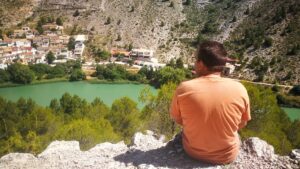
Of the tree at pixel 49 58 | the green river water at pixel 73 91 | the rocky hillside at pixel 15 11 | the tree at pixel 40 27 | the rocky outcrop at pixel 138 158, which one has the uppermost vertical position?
the rocky hillside at pixel 15 11

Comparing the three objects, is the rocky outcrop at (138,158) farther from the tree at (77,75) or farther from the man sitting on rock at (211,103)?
the tree at (77,75)

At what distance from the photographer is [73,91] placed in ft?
178

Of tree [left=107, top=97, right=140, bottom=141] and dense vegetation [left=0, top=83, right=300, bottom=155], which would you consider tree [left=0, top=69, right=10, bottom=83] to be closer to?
dense vegetation [left=0, top=83, right=300, bottom=155]

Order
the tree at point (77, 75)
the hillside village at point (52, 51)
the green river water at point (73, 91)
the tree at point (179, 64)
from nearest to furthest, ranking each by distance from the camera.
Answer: the green river water at point (73, 91), the tree at point (77, 75), the tree at point (179, 64), the hillside village at point (52, 51)

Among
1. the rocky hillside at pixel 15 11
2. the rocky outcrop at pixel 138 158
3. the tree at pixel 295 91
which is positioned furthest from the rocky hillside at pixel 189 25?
the rocky outcrop at pixel 138 158

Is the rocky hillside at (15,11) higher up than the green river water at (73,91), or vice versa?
the rocky hillside at (15,11)

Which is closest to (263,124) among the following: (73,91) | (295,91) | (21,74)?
(295,91)

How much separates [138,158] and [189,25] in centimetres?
6846

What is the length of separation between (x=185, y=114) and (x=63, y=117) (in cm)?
2704

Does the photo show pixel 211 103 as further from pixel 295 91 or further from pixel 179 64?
pixel 179 64

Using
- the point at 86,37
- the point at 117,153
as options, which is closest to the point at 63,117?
the point at 117,153

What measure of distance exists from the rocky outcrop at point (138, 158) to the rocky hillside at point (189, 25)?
156 feet

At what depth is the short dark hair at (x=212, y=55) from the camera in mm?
5711

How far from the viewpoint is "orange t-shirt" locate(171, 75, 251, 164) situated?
5746mm
